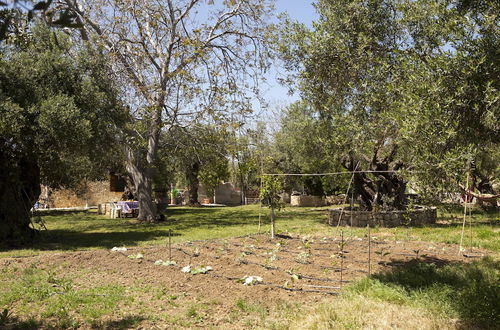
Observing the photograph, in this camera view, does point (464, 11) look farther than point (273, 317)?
Yes

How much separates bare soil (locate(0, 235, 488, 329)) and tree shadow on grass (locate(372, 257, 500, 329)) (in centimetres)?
57

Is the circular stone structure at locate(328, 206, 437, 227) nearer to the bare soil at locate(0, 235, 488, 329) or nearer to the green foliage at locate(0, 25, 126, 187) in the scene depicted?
the bare soil at locate(0, 235, 488, 329)

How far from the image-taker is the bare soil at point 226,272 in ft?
19.1

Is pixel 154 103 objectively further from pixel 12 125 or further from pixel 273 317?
pixel 273 317

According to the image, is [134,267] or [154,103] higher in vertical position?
[154,103]

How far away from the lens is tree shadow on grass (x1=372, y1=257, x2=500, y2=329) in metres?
5.16

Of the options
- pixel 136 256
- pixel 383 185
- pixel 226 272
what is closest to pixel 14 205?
pixel 136 256

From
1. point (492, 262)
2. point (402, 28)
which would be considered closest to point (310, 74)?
point (402, 28)

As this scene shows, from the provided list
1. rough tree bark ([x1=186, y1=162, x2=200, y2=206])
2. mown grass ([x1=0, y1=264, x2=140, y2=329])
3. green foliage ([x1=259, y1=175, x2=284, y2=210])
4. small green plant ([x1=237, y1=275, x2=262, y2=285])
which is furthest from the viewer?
rough tree bark ([x1=186, y1=162, x2=200, y2=206])

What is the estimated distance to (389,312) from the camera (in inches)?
207

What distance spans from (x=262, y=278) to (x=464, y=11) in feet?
18.5

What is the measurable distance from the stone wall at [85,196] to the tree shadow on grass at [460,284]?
30554mm

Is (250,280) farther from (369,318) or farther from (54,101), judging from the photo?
(54,101)

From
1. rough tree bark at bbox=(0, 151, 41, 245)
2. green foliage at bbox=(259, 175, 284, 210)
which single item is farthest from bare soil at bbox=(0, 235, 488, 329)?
rough tree bark at bbox=(0, 151, 41, 245)
